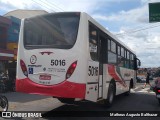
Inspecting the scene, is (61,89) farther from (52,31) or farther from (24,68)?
(52,31)

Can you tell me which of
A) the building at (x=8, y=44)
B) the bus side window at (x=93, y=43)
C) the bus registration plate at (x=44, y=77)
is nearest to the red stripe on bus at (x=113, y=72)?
the bus side window at (x=93, y=43)

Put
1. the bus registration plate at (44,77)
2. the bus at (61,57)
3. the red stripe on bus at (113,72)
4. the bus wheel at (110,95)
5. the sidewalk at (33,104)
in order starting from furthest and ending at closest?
the red stripe on bus at (113,72), the bus wheel at (110,95), the sidewalk at (33,104), the bus registration plate at (44,77), the bus at (61,57)

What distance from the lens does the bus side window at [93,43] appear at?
9.93 m

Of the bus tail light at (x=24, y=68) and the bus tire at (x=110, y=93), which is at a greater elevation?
the bus tail light at (x=24, y=68)

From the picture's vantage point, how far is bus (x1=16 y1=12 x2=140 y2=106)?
30.4 feet

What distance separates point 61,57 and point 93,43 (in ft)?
4.62

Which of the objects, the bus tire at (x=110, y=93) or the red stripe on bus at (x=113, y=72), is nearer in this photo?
the bus tire at (x=110, y=93)

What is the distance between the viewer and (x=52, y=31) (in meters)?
9.82

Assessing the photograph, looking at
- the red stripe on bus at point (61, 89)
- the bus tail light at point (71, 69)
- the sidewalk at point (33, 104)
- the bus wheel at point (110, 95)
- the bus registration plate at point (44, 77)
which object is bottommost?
the sidewalk at point (33, 104)

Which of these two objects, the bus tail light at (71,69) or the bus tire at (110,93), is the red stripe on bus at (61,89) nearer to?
the bus tail light at (71,69)

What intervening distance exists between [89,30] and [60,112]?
3.27 meters

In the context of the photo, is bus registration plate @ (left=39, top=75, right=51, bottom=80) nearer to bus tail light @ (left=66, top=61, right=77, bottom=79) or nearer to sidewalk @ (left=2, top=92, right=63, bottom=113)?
bus tail light @ (left=66, top=61, right=77, bottom=79)

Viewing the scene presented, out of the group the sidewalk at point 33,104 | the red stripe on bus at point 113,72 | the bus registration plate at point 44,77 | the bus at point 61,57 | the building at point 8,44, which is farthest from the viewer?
the building at point 8,44

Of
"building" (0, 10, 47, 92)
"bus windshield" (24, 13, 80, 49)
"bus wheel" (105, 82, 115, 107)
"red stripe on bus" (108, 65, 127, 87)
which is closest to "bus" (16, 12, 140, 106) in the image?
"bus windshield" (24, 13, 80, 49)
